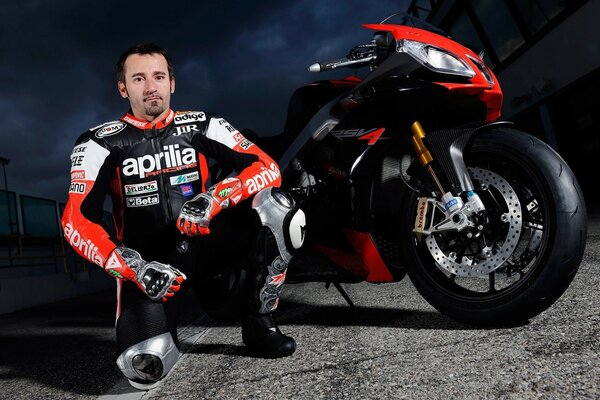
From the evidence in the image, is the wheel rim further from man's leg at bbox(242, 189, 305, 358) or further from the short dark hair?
the short dark hair

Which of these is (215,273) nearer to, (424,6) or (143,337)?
(143,337)

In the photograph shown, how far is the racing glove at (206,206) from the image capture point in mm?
1854

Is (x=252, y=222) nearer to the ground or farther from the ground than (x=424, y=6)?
nearer to the ground

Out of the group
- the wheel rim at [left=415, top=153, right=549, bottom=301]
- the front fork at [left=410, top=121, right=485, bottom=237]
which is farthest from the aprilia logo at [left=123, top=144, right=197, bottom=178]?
the wheel rim at [left=415, top=153, right=549, bottom=301]

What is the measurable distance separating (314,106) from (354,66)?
358 mm

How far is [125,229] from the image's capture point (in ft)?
7.16

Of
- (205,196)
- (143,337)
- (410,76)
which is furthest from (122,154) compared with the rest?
(410,76)

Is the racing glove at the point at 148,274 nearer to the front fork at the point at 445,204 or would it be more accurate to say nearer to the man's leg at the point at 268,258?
the man's leg at the point at 268,258

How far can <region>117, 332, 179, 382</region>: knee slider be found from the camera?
1771 mm

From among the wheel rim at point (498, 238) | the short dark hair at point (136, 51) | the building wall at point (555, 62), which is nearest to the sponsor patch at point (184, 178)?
the short dark hair at point (136, 51)

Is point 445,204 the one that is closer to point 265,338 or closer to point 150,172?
point 265,338

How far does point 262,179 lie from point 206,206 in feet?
1.16

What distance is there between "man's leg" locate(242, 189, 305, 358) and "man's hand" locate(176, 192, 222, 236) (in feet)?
0.90

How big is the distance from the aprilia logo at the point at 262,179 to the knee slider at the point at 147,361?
74 centimetres
